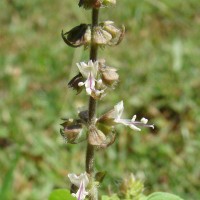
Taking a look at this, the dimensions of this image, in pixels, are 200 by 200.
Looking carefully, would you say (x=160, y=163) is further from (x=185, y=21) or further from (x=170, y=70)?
(x=185, y=21)

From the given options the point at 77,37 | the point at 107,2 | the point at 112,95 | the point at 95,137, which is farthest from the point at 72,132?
the point at 112,95

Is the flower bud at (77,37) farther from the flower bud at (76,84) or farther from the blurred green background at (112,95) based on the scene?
the blurred green background at (112,95)

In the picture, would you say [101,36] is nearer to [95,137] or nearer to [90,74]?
[90,74]

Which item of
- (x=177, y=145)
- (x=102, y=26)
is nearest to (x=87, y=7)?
(x=102, y=26)

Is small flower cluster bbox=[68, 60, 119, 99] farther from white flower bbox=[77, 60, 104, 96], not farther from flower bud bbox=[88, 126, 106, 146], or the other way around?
Answer: flower bud bbox=[88, 126, 106, 146]

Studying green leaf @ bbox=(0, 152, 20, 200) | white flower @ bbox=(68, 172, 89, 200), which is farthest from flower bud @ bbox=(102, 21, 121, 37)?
green leaf @ bbox=(0, 152, 20, 200)
